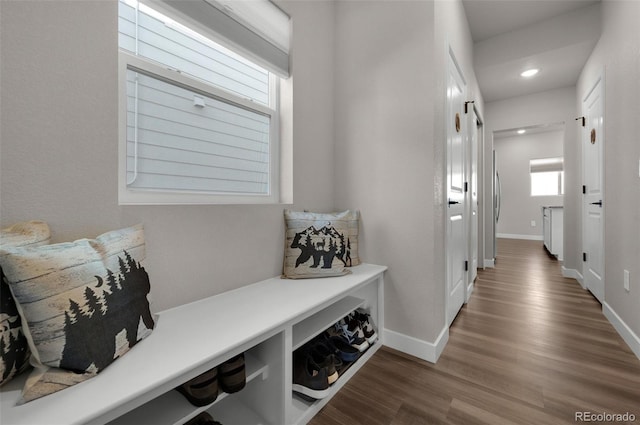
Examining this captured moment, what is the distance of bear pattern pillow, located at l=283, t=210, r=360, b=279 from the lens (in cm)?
163

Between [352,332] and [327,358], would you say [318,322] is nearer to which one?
[327,358]

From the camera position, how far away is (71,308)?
70 cm

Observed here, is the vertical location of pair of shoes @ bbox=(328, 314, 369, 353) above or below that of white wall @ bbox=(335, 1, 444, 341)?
below

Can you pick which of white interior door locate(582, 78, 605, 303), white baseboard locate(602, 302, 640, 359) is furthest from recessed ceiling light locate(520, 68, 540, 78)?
white baseboard locate(602, 302, 640, 359)

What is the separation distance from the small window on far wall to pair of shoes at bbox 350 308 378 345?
6878 mm

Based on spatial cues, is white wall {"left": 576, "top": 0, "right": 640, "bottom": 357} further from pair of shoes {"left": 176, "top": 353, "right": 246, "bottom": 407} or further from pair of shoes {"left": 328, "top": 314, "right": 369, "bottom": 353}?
pair of shoes {"left": 176, "top": 353, "right": 246, "bottom": 407}

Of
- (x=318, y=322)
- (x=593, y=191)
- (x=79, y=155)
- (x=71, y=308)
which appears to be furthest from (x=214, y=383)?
(x=593, y=191)

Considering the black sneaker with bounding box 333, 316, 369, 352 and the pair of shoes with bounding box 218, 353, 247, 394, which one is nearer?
the pair of shoes with bounding box 218, 353, 247, 394

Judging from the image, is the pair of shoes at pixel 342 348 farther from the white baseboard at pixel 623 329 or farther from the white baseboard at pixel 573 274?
the white baseboard at pixel 573 274

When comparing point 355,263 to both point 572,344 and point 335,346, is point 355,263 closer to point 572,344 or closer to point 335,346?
point 335,346

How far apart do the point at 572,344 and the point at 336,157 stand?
80.5 inches

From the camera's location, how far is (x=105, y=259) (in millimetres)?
830

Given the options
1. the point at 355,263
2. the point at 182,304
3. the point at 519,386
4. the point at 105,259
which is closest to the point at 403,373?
the point at 519,386

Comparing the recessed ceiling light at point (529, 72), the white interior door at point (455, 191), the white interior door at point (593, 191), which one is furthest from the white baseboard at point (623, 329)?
the recessed ceiling light at point (529, 72)
